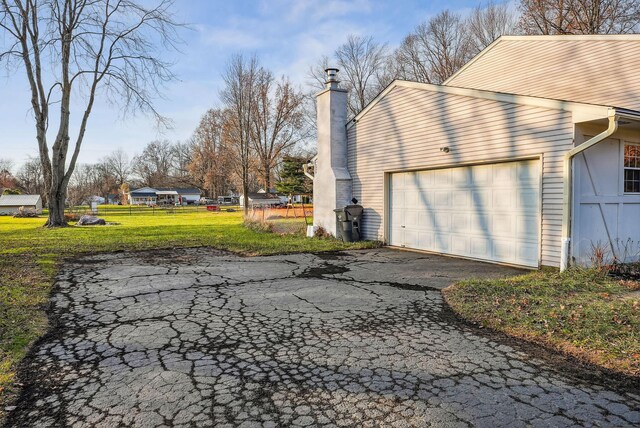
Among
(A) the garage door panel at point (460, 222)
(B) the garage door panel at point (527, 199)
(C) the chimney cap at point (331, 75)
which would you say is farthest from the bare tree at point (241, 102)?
(B) the garage door panel at point (527, 199)

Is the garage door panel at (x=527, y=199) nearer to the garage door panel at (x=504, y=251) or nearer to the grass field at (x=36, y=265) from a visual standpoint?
the garage door panel at (x=504, y=251)

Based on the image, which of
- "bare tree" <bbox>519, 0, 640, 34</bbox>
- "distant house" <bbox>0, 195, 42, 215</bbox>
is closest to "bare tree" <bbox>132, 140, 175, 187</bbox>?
"distant house" <bbox>0, 195, 42, 215</bbox>

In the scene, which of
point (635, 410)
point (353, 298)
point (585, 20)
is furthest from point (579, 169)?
point (585, 20)

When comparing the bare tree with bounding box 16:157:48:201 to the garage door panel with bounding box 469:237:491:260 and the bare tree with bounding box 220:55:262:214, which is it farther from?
the garage door panel with bounding box 469:237:491:260

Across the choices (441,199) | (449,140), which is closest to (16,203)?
(441,199)

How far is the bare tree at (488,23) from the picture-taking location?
87.5 ft

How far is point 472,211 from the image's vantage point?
8406 mm

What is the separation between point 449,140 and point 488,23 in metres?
24.3

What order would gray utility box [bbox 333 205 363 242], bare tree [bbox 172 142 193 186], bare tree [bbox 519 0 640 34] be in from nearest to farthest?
gray utility box [bbox 333 205 363 242] < bare tree [bbox 519 0 640 34] < bare tree [bbox 172 142 193 186]

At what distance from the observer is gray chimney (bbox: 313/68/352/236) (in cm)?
1150

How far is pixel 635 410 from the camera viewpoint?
2443 mm

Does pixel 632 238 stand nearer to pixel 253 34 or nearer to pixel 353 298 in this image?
pixel 353 298

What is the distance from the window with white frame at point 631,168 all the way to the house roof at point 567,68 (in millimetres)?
1914

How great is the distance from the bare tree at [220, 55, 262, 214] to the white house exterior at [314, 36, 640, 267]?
21.9 meters
